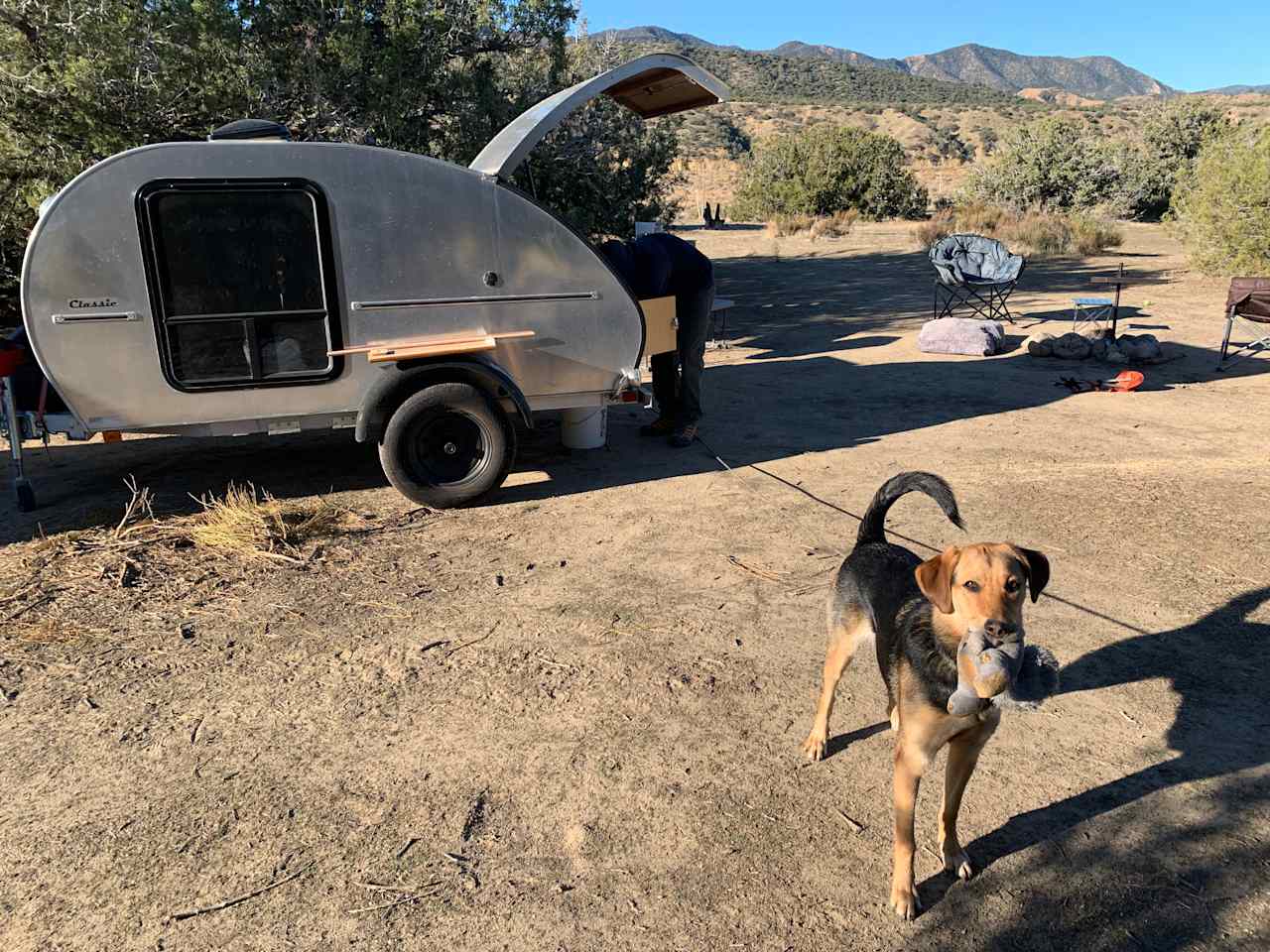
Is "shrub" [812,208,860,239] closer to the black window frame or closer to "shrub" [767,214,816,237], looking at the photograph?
"shrub" [767,214,816,237]

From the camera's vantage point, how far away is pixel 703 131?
62.3 metres

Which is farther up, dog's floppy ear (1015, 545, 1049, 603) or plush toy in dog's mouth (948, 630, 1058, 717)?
dog's floppy ear (1015, 545, 1049, 603)

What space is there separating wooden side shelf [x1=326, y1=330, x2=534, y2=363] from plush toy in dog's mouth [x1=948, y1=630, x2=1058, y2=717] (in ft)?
14.1

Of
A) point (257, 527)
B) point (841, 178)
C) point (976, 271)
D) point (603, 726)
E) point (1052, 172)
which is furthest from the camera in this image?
point (841, 178)

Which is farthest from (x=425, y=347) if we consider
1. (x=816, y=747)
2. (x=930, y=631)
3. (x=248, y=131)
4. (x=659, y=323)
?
(x=930, y=631)

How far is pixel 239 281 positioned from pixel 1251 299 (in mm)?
10241

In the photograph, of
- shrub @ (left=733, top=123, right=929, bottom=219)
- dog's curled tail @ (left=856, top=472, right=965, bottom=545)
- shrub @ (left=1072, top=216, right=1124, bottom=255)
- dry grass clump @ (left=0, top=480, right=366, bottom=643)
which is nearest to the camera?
dog's curled tail @ (left=856, top=472, right=965, bottom=545)

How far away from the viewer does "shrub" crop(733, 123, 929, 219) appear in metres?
30.4

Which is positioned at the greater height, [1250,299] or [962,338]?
[1250,299]

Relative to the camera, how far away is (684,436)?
753 cm

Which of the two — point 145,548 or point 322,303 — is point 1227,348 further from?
point 145,548

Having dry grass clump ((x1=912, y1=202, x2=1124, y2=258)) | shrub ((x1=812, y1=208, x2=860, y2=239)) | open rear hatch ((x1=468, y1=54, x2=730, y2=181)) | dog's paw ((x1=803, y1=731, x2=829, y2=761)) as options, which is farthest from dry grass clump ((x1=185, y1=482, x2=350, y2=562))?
shrub ((x1=812, y1=208, x2=860, y2=239))

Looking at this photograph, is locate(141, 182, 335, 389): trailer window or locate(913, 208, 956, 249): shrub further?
locate(913, 208, 956, 249): shrub

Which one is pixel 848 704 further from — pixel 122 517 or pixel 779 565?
pixel 122 517
